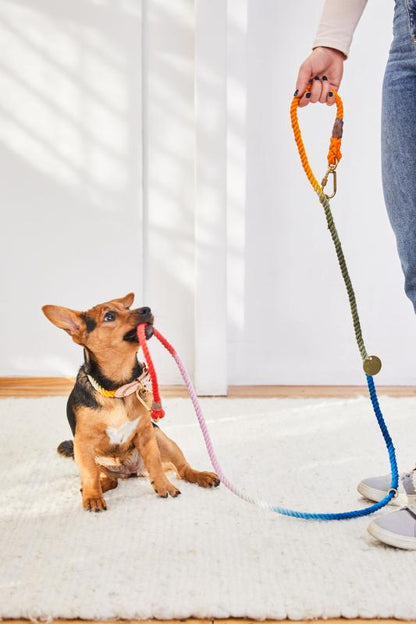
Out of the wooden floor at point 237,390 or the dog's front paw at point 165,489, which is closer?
the dog's front paw at point 165,489

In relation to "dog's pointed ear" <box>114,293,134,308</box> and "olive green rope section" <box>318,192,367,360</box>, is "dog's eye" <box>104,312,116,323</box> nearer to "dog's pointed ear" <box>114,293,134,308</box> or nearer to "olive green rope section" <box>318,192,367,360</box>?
"dog's pointed ear" <box>114,293,134,308</box>

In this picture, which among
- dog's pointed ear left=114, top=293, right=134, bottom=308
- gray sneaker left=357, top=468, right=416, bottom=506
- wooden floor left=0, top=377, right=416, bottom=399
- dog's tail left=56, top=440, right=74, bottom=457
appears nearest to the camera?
gray sneaker left=357, top=468, right=416, bottom=506

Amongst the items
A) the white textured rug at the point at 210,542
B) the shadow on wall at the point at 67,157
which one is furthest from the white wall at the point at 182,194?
the white textured rug at the point at 210,542

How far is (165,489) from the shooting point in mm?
1585

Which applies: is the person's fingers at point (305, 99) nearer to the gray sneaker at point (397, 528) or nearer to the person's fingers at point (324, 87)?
the person's fingers at point (324, 87)

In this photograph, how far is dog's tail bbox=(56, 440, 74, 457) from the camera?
186 cm

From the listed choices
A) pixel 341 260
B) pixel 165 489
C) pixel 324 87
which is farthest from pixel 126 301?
pixel 324 87

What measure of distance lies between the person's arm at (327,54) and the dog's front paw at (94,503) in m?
0.85

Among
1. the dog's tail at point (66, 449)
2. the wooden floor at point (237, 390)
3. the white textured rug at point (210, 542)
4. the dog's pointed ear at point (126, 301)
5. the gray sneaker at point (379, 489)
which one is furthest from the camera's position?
the wooden floor at point (237, 390)

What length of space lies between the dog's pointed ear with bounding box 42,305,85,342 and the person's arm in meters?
0.62

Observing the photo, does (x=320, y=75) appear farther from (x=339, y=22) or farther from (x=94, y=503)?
(x=94, y=503)

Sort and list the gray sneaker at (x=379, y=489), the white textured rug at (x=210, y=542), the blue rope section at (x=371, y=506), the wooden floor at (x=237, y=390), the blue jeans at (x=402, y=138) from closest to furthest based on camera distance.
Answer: the white textured rug at (x=210, y=542), the blue jeans at (x=402, y=138), the blue rope section at (x=371, y=506), the gray sneaker at (x=379, y=489), the wooden floor at (x=237, y=390)

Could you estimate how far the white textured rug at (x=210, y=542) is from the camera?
1118mm

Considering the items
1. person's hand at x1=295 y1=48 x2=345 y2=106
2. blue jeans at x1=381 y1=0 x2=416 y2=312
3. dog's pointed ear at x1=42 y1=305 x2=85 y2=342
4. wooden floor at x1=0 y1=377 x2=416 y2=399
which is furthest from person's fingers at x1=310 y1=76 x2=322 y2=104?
wooden floor at x1=0 y1=377 x2=416 y2=399
